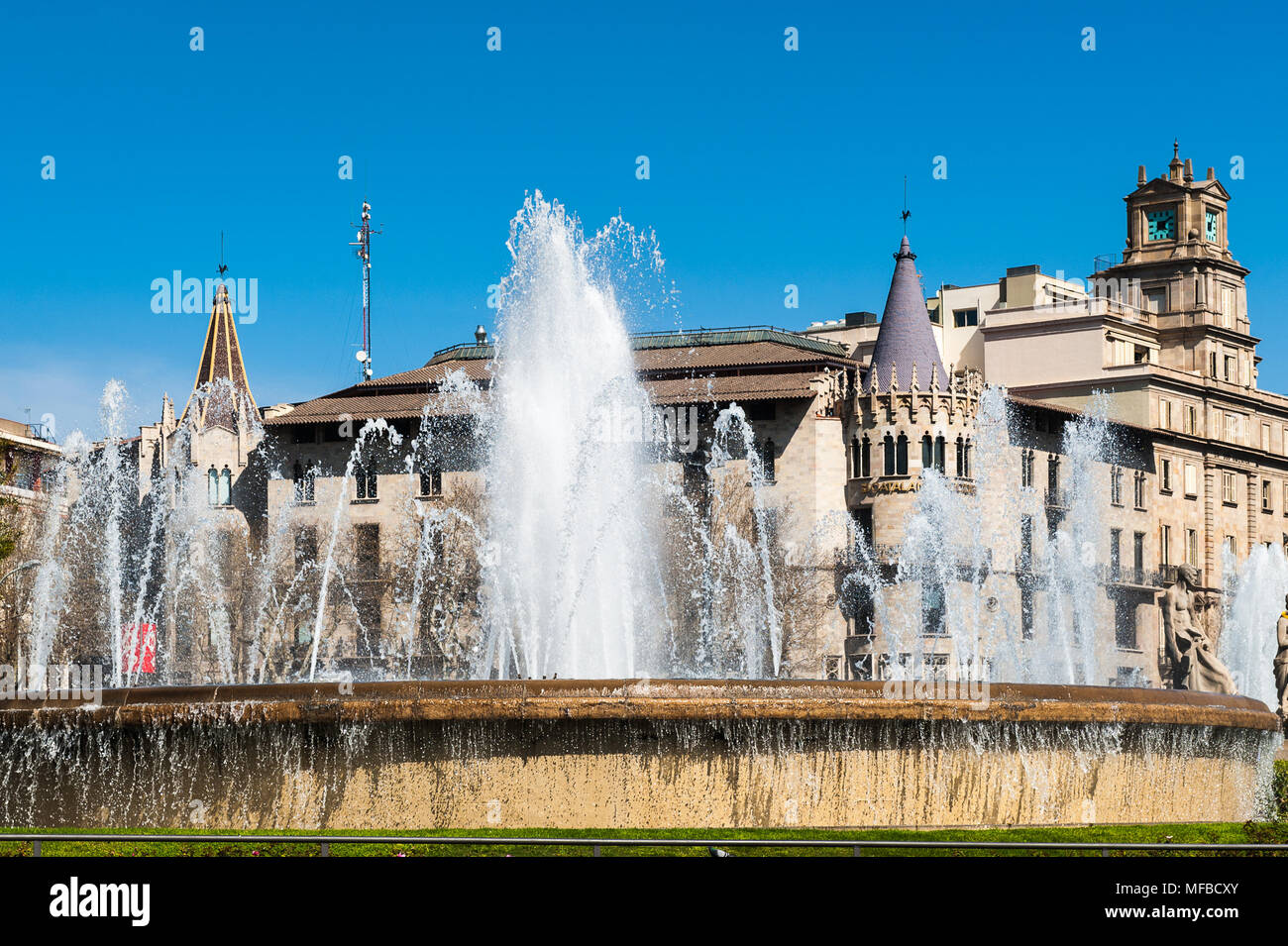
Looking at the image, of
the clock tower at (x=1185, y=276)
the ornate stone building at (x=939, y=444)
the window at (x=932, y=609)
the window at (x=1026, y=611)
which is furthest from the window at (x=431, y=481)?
the clock tower at (x=1185, y=276)

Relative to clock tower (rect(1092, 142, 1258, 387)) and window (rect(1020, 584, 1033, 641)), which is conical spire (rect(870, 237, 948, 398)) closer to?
window (rect(1020, 584, 1033, 641))

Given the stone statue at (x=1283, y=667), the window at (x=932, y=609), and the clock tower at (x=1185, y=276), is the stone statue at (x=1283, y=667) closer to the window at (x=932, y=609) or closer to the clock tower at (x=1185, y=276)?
the window at (x=932, y=609)

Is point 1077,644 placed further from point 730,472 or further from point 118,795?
point 118,795

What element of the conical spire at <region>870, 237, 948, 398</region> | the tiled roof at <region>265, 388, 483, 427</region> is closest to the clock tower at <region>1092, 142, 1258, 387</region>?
the conical spire at <region>870, 237, 948, 398</region>

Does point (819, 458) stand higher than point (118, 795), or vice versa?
point (819, 458)

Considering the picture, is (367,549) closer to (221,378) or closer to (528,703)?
(221,378)

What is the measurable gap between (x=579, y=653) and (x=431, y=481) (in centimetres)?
3721

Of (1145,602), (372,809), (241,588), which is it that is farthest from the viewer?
(1145,602)

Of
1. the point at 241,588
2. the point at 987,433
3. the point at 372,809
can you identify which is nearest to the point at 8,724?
the point at 372,809

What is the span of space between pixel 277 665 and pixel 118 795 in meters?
47.0

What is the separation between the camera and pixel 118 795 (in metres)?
25.4
